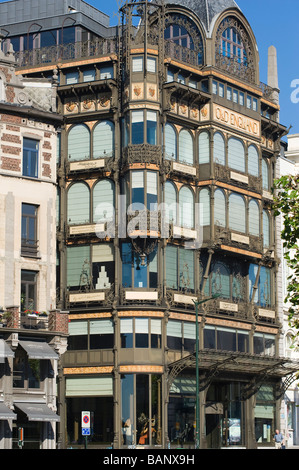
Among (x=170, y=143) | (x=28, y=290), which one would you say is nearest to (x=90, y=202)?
(x=170, y=143)

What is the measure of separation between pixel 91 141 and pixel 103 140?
81 centimetres

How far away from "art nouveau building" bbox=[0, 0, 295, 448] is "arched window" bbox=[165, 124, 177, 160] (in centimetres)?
11

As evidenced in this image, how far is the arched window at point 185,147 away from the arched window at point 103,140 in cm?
481

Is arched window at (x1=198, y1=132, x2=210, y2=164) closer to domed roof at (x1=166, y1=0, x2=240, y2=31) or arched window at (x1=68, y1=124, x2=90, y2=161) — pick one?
domed roof at (x1=166, y1=0, x2=240, y2=31)

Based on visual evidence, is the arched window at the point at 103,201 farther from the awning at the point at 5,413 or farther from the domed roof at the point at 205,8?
the awning at the point at 5,413

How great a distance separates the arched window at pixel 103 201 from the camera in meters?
59.5

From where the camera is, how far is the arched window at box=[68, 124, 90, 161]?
61263mm

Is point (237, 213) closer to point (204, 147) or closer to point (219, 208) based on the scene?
point (219, 208)

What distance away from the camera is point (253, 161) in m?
67.6

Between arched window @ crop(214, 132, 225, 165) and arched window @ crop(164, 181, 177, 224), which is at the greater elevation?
arched window @ crop(214, 132, 225, 165)

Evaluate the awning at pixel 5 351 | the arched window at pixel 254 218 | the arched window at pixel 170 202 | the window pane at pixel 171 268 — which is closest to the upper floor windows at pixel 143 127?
the arched window at pixel 170 202

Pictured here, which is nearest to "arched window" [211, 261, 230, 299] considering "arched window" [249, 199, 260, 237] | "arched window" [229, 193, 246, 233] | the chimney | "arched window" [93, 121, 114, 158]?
"arched window" [229, 193, 246, 233]

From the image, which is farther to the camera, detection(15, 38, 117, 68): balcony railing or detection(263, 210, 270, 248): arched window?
detection(263, 210, 270, 248): arched window
